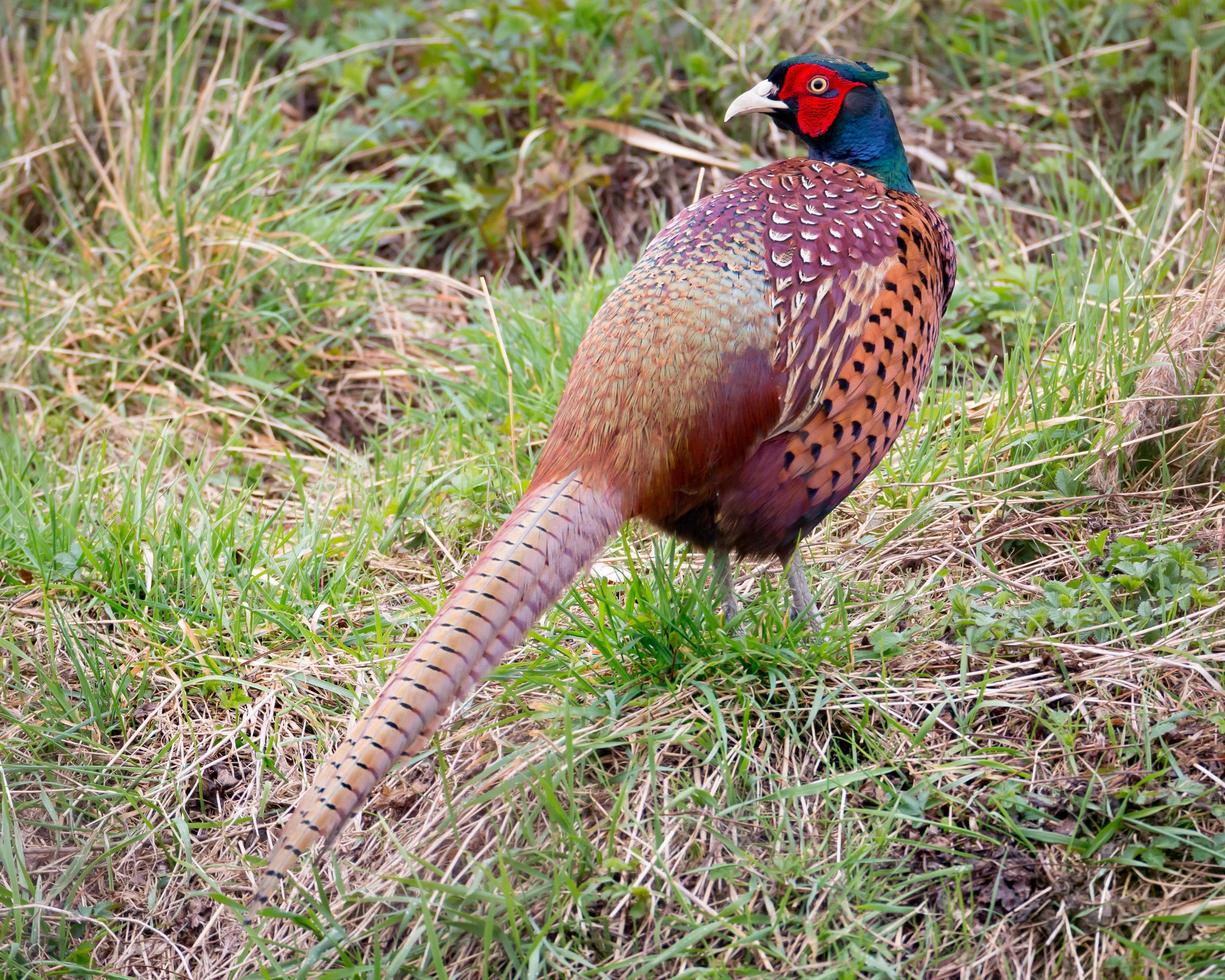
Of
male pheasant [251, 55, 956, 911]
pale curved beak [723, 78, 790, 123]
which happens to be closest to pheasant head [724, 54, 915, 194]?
pale curved beak [723, 78, 790, 123]

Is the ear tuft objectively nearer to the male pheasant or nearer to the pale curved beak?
the pale curved beak

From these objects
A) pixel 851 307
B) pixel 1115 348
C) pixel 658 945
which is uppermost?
pixel 851 307

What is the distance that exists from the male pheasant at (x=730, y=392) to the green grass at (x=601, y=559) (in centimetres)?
30

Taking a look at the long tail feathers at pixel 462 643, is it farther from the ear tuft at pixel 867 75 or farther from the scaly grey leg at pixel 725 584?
the ear tuft at pixel 867 75

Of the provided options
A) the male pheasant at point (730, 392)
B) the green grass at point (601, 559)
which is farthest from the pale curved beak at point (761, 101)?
the green grass at point (601, 559)

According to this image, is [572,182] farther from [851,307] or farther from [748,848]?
[748,848]

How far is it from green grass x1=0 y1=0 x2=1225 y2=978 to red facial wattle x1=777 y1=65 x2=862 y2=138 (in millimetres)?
840

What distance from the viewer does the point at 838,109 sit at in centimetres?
315

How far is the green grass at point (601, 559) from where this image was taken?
2393 mm

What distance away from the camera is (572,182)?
476 cm

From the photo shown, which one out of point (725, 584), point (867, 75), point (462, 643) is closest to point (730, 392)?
point (725, 584)

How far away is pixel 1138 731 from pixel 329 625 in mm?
1808

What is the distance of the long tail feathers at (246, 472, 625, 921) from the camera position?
85.2 inches

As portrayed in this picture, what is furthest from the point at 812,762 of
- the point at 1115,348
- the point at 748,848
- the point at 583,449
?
the point at 1115,348
